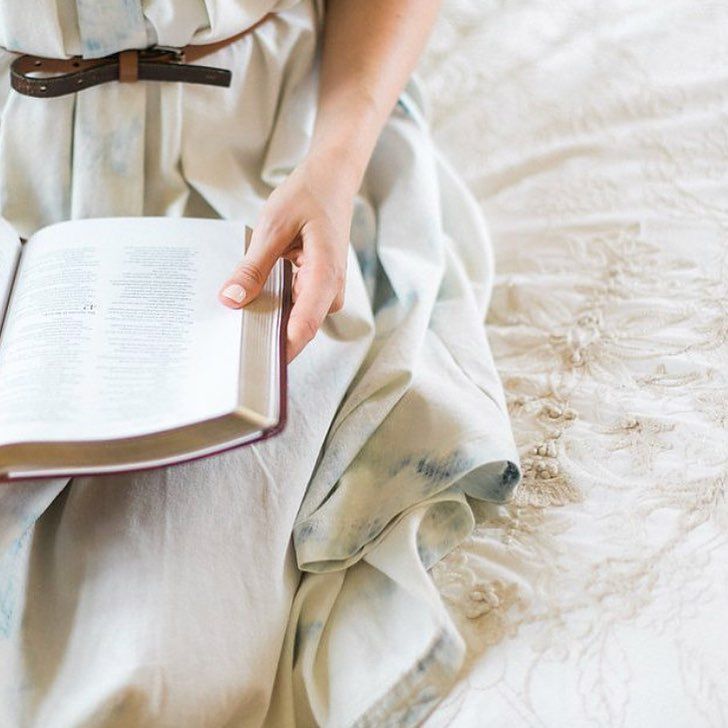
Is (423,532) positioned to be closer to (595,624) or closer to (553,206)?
(595,624)

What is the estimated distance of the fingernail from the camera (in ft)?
2.32

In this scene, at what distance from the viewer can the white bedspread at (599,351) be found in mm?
675

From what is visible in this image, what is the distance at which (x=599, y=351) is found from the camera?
892 millimetres

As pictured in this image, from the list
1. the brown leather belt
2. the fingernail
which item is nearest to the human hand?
the fingernail

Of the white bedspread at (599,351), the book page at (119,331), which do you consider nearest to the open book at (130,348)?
the book page at (119,331)

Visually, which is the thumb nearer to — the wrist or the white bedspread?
the wrist

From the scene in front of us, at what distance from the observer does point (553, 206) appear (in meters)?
1.03

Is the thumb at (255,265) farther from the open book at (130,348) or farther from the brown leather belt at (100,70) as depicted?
the brown leather belt at (100,70)

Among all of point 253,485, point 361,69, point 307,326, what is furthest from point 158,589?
point 361,69

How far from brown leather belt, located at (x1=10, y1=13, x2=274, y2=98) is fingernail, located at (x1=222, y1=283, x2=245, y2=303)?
226mm

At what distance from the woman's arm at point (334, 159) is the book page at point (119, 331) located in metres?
0.03

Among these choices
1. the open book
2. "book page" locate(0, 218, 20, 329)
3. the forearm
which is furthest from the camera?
the forearm

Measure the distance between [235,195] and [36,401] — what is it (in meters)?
0.30

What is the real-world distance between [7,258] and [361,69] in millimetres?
337
